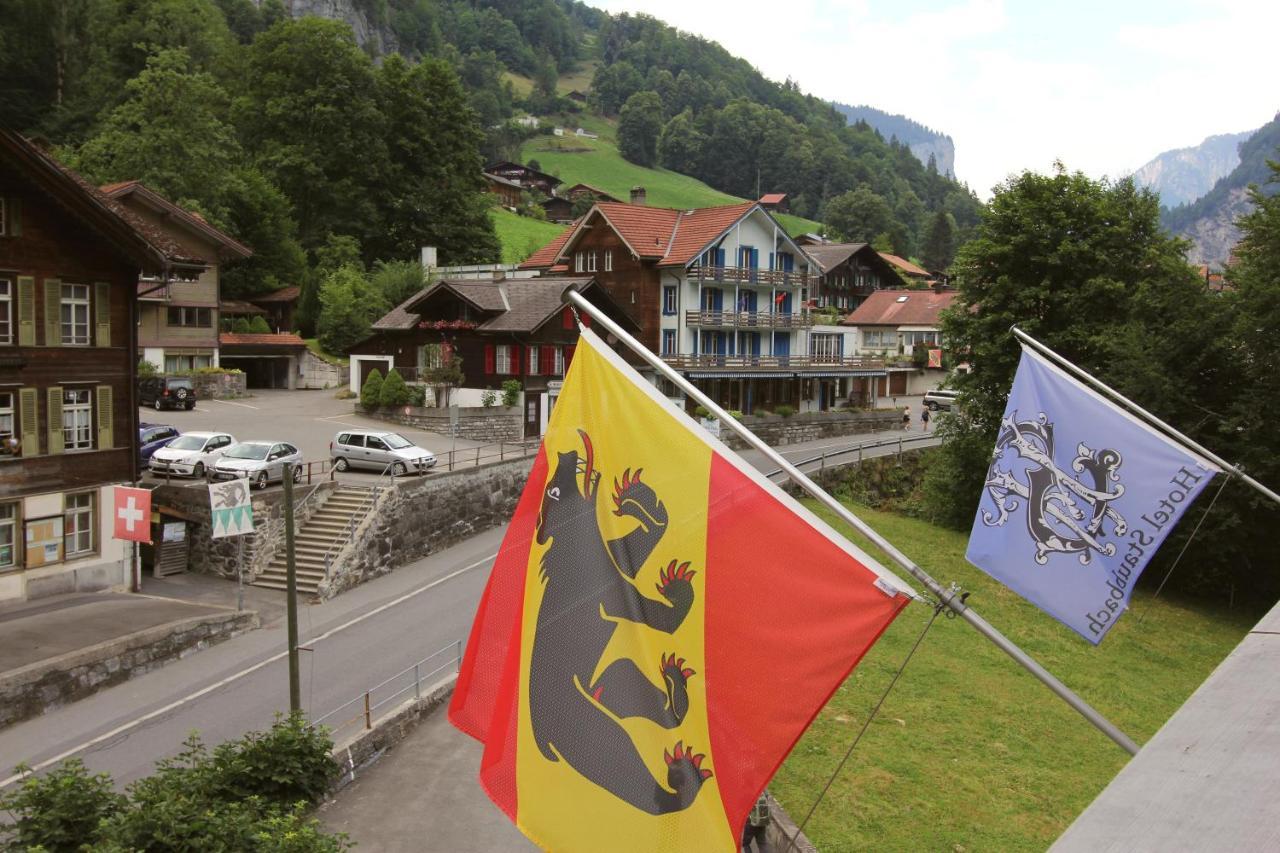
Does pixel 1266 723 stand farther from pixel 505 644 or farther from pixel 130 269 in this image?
pixel 130 269

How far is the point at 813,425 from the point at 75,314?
37444mm

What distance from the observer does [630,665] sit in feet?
22.5

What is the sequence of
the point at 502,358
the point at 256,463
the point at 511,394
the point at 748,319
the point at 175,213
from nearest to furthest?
the point at 256,463 → the point at 511,394 → the point at 502,358 → the point at 175,213 → the point at 748,319


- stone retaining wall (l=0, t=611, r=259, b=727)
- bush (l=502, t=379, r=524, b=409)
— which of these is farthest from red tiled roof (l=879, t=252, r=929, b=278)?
stone retaining wall (l=0, t=611, r=259, b=727)

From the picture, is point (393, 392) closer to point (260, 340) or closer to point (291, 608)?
point (260, 340)

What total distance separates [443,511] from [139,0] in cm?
6817

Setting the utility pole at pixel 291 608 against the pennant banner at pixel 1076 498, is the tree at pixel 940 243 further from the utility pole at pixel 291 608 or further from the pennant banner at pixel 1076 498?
the pennant banner at pixel 1076 498

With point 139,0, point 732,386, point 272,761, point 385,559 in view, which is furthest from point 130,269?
point 139,0

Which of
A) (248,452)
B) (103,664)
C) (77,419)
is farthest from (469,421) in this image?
(103,664)

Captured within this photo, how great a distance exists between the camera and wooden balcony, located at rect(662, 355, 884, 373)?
176ft

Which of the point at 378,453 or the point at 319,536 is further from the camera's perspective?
the point at 378,453

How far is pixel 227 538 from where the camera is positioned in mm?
28828

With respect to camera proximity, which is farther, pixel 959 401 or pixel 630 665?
pixel 959 401

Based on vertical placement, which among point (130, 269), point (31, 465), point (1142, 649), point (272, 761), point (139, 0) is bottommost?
point (1142, 649)
